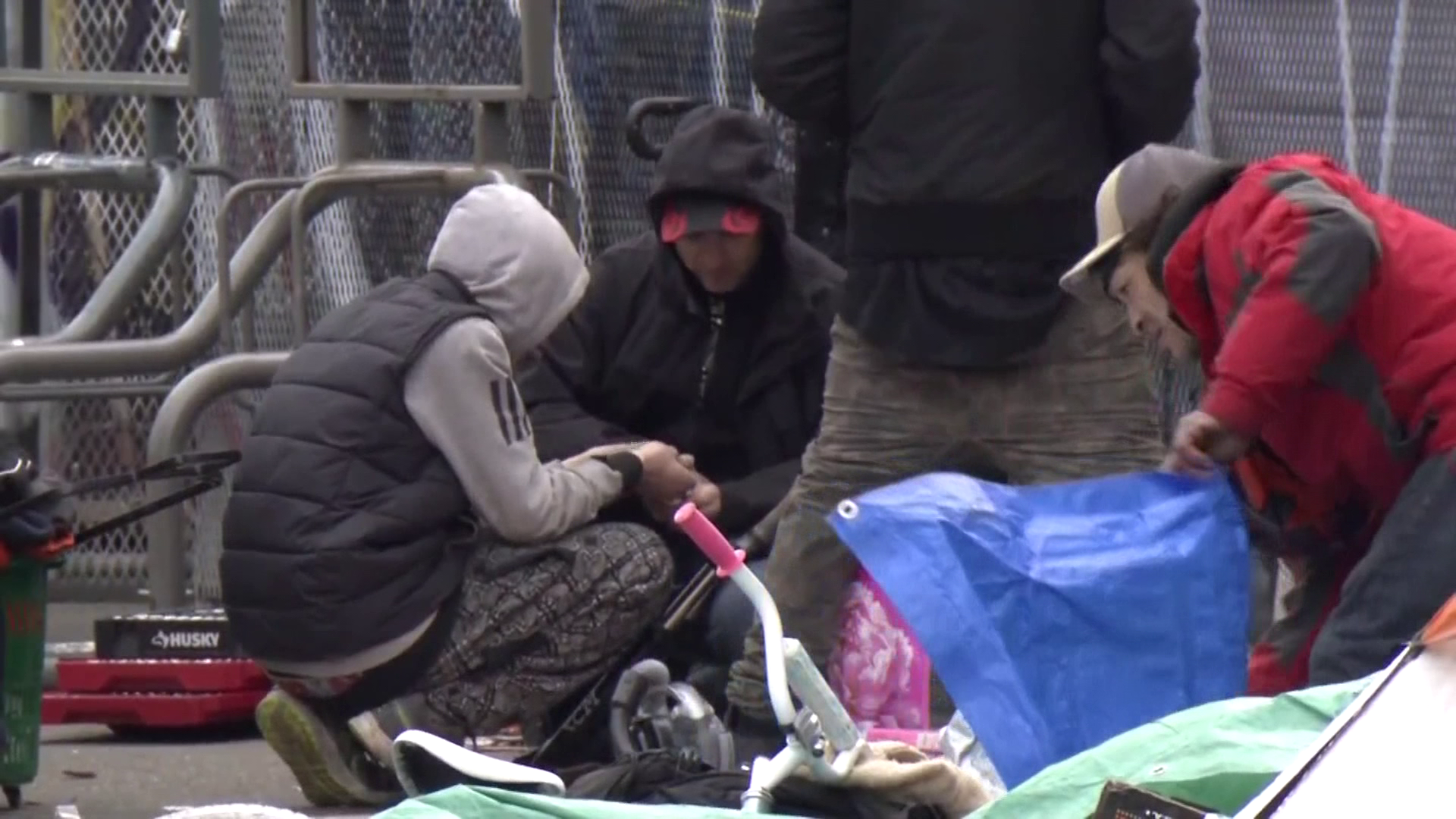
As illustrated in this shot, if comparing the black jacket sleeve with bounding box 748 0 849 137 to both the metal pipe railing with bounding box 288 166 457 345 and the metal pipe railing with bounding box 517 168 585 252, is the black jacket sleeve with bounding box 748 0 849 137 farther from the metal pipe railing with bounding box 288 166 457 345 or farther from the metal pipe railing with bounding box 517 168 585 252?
the metal pipe railing with bounding box 288 166 457 345

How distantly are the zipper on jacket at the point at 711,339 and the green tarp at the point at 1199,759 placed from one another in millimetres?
2883

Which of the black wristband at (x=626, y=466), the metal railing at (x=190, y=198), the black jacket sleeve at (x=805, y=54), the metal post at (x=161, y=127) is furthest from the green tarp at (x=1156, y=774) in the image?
the metal post at (x=161, y=127)

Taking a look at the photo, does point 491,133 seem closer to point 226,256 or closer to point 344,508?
point 226,256

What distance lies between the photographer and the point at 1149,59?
15.8 feet

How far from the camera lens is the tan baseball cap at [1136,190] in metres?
4.04

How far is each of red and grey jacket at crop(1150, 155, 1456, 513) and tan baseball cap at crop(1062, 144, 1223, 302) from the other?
57 millimetres

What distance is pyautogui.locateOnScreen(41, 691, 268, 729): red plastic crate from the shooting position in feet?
20.1

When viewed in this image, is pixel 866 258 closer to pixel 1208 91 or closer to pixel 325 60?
pixel 1208 91

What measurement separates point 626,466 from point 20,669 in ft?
4.10

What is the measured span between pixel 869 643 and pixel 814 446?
47cm

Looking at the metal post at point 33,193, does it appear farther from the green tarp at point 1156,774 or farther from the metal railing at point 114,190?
the green tarp at point 1156,774

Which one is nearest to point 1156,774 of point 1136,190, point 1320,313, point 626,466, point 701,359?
point 1320,313

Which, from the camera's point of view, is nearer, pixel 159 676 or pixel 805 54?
pixel 805 54

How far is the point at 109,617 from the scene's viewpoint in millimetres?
6266
